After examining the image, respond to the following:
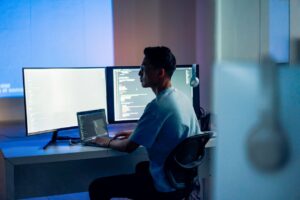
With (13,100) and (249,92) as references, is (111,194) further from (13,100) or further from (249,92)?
(249,92)

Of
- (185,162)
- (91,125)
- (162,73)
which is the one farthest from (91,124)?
(185,162)

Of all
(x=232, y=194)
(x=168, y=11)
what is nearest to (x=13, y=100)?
(x=168, y=11)

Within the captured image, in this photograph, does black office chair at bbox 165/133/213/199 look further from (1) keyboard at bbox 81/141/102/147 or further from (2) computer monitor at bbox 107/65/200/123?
(2) computer monitor at bbox 107/65/200/123

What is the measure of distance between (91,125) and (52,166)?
34cm

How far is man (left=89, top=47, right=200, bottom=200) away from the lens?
72.2 inches

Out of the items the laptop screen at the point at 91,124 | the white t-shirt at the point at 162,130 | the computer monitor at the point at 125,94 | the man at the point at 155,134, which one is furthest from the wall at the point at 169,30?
the white t-shirt at the point at 162,130

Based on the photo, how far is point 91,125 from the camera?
2.20m

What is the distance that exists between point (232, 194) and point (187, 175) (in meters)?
1.42

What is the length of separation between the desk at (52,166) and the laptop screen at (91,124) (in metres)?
0.10

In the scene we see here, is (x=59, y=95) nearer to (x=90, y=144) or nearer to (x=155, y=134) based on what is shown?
(x=90, y=144)

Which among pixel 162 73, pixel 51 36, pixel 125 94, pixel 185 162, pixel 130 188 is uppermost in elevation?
pixel 51 36

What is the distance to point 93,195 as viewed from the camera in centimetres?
203

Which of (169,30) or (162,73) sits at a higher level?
(169,30)

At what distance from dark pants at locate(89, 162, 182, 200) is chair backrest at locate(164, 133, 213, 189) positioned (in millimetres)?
77
